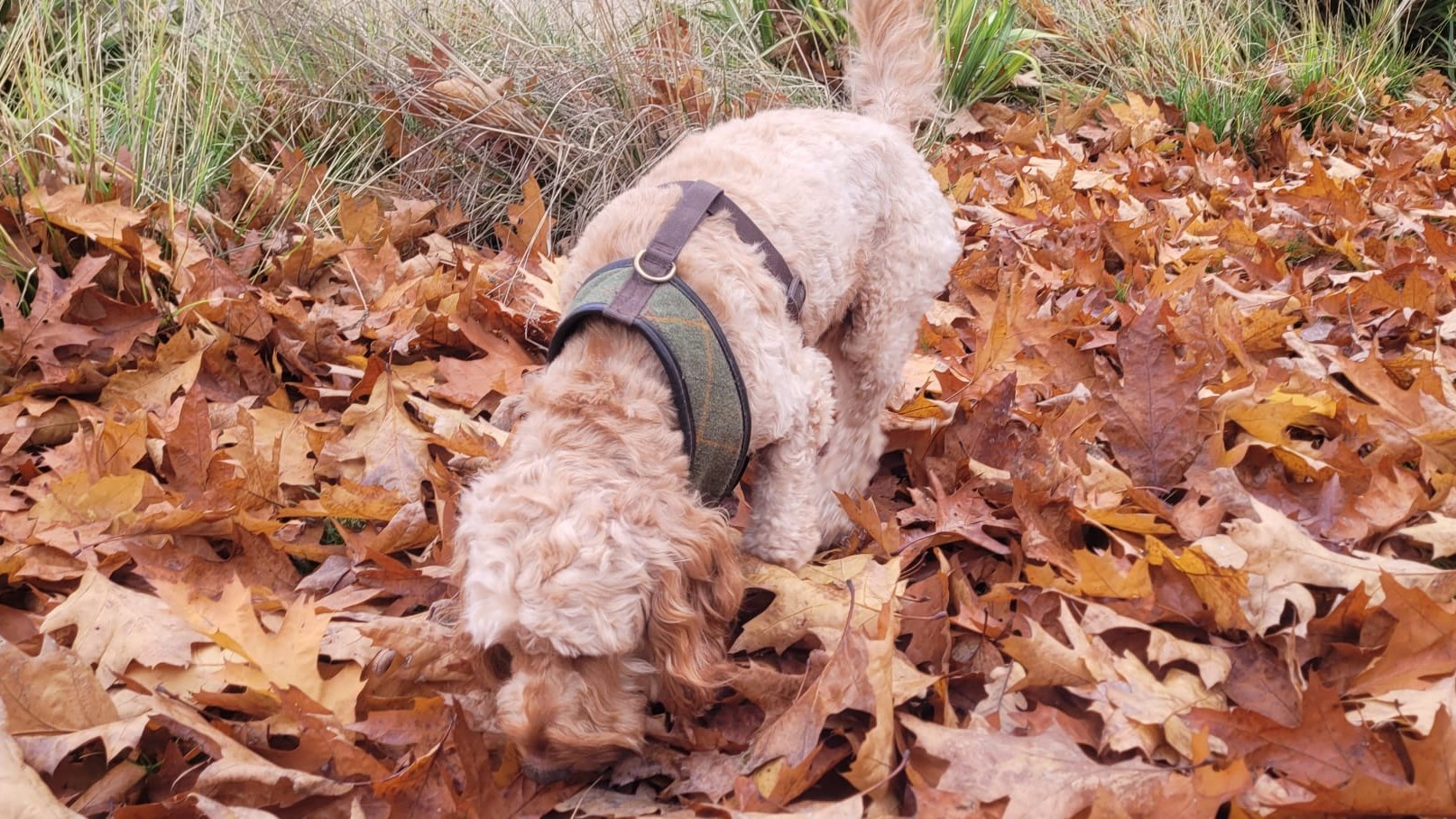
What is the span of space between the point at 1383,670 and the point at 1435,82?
8086mm

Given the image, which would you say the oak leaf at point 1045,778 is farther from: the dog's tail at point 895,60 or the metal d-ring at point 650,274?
the dog's tail at point 895,60

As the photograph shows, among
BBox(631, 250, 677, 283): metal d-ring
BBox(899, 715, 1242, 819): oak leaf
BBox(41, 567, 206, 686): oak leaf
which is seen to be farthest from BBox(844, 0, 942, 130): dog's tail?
BBox(41, 567, 206, 686): oak leaf

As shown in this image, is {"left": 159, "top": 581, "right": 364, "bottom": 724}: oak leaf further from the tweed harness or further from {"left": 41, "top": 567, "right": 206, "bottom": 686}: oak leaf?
the tweed harness

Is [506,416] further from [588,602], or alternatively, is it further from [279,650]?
[588,602]

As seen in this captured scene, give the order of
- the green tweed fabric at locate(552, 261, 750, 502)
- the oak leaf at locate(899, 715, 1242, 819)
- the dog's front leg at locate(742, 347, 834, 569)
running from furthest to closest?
the dog's front leg at locate(742, 347, 834, 569), the green tweed fabric at locate(552, 261, 750, 502), the oak leaf at locate(899, 715, 1242, 819)

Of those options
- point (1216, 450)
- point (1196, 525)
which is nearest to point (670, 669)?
point (1196, 525)

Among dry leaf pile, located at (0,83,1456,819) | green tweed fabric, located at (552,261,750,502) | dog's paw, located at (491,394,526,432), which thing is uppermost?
green tweed fabric, located at (552,261,750,502)

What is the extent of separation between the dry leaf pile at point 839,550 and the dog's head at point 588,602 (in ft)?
0.38

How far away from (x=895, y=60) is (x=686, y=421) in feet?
7.64

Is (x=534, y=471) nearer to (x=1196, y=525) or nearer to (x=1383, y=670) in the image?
(x=1196, y=525)

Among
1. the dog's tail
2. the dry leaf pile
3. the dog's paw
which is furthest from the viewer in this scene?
the dog's tail

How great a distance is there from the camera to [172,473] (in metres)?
2.73

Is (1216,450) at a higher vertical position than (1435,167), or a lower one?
higher

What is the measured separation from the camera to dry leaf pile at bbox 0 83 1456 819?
1.68 metres
